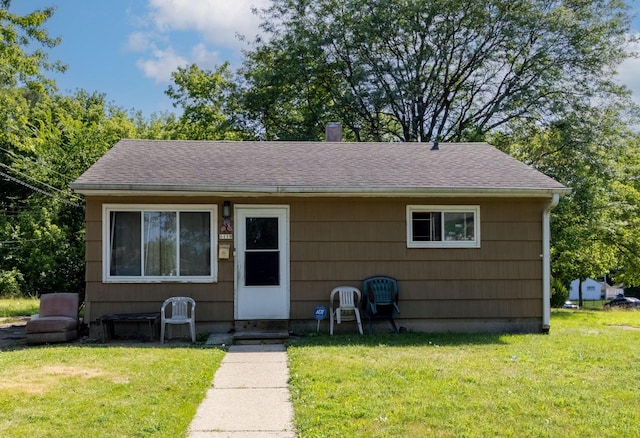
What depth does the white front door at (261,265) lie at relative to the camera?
29.6 feet

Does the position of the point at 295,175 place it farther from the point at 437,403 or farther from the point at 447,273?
the point at 437,403

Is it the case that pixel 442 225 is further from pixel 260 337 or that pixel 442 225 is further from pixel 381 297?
pixel 260 337

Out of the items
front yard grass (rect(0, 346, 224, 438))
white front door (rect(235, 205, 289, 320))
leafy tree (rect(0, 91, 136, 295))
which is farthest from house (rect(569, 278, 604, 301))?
front yard grass (rect(0, 346, 224, 438))

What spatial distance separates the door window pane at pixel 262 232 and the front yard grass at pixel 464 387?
1687 mm

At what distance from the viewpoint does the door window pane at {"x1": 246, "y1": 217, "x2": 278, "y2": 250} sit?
9070 millimetres

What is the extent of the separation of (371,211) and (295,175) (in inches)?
52.4

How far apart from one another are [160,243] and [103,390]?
12.7 feet

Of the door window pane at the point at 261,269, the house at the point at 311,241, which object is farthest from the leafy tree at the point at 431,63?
the door window pane at the point at 261,269

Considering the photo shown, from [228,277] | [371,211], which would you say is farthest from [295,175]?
[228,277]

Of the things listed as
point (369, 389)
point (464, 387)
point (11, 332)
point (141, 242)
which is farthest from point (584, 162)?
point (11, 332)

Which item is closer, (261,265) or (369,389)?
(369,389)

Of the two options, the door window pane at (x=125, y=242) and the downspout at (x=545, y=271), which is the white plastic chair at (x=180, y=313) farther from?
the downspout at (x=545, y=271)

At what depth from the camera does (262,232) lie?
9.09 meters

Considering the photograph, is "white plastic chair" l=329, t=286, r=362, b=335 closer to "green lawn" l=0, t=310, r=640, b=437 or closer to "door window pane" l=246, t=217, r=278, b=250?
"green lawn" l=0, t=310, r=640, b=437
